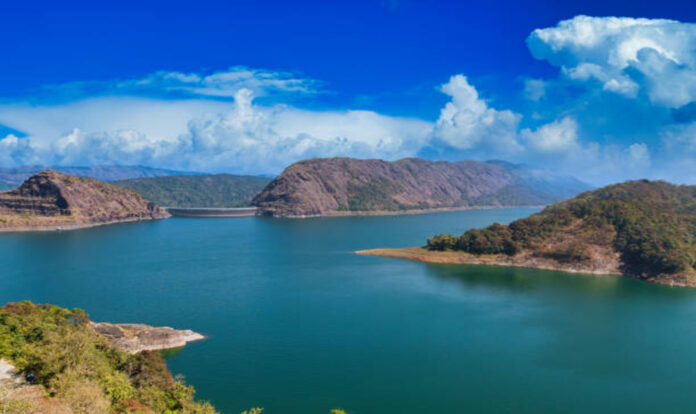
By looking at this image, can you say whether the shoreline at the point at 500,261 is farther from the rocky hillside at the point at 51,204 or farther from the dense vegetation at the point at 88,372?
the rocky hillside at the point at 51,204

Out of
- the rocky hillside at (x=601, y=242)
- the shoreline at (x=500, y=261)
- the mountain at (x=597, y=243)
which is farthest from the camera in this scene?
the mountain at (x=597, y=243)

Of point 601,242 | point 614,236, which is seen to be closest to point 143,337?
point 601,242

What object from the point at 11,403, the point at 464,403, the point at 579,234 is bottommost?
the point at 464,403

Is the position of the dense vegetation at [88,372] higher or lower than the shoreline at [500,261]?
lower

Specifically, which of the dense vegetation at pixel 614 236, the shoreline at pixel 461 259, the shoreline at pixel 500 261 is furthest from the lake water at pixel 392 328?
the dense vegetation at pixel 614 236

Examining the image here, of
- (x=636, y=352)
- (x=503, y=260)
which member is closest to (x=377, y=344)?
(x=636, y=352)

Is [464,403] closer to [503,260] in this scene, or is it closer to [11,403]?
[11,403]

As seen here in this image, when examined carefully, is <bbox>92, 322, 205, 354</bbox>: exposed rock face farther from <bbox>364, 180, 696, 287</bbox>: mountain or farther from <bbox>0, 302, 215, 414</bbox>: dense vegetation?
<bbox>364, 180, 696, 287</bbox>: mountain

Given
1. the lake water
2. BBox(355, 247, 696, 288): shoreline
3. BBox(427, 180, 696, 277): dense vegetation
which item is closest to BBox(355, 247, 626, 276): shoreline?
BBox(355, 247, 696, 288): shoreline
